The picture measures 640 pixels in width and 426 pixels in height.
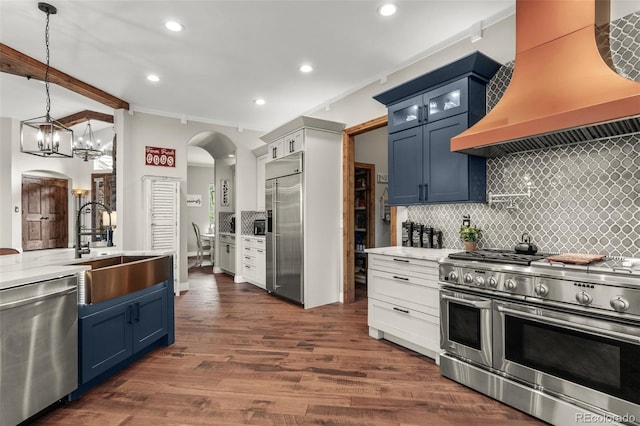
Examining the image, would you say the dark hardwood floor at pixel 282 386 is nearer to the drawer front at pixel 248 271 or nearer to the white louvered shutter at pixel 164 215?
the white louvered shutter at pixel 164 215

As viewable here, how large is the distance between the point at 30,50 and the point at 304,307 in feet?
14.0

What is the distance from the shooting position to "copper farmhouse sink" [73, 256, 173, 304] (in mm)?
2258

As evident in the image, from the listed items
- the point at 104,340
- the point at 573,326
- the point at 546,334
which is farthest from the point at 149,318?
the point at 573,326

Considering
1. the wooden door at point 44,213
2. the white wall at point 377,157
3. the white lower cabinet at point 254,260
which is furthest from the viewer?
the wooden door at point 44,213

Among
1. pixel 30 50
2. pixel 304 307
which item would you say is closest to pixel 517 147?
pixel 304 307

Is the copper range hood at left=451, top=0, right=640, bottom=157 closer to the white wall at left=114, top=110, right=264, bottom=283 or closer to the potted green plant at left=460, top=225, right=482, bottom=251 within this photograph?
the potted green plant at left=460, top=225, right=482, bottom=251

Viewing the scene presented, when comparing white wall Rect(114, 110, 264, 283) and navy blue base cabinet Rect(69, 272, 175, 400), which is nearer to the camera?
navy blue base cabinet Rect(69, 272, 175, 400)

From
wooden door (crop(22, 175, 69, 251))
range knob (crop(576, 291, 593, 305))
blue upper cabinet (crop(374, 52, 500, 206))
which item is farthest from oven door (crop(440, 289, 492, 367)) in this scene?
wooden door (crop(22, 175, 69, 251))

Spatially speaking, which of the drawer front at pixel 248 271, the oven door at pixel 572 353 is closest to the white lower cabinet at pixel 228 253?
the drawer front at pixel 248 271

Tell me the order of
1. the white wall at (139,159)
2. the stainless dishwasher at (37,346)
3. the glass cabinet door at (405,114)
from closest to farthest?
the stainless dishwasher at (37,346) < the glass cabinet door at (405,114) < the white wall at (139,159)

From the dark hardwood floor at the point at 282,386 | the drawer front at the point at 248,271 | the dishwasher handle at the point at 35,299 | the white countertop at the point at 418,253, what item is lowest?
the dark hardwood floor at the point at 282,386

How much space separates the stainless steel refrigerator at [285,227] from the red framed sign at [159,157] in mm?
1741

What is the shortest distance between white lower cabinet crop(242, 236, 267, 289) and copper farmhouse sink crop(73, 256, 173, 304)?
2.29m

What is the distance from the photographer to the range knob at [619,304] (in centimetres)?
163
